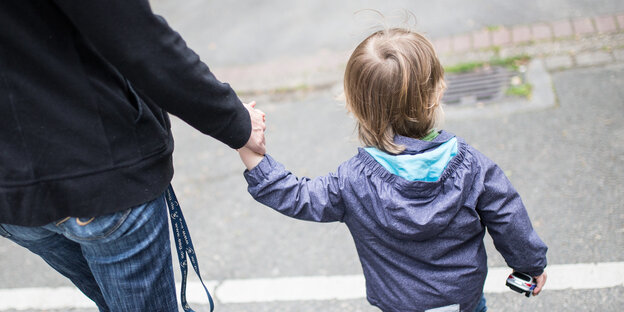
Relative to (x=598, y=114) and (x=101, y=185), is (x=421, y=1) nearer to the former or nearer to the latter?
(x=598, y=114)

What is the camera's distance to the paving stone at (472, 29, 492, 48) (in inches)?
188

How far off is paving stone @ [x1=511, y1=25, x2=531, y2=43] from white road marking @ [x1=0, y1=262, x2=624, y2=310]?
8.14 feet

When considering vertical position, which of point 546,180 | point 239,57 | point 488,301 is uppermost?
point 239,57

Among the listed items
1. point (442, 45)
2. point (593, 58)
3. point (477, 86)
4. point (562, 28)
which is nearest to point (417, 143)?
point (477, 86)

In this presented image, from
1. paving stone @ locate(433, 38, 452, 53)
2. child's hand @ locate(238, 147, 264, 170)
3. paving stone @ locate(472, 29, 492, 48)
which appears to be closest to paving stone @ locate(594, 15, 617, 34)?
paving stone @ locate(472, 29, 492, 48)

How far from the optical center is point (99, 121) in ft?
4.65

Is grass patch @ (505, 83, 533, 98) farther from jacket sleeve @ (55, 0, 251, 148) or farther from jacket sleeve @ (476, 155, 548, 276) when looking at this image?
jacket sleeve @ (55, 0, 251, 148)

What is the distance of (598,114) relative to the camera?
Result: 12.2 feet

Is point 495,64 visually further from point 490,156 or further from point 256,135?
point 256,135

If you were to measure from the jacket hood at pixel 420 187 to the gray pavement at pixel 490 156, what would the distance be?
2.68 feet

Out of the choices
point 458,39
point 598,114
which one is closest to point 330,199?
point 598,114

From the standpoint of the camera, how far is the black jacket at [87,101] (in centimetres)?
130

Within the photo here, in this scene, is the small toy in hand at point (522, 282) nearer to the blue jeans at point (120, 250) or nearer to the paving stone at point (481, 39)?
the blue jeans at point (120, 250)

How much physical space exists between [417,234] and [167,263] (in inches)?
28.7
